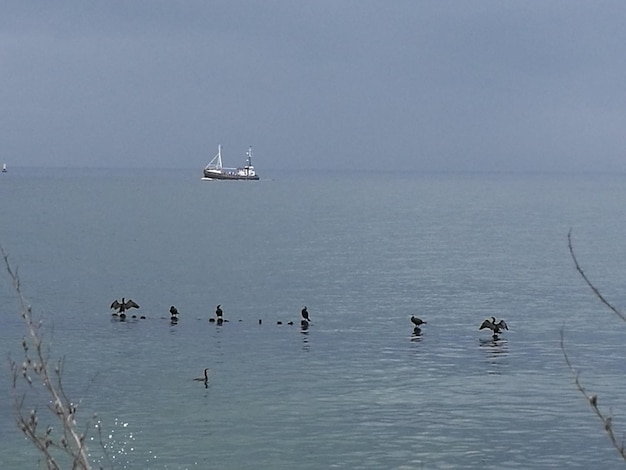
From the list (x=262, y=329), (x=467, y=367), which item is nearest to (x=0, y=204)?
(x=262, y=329)

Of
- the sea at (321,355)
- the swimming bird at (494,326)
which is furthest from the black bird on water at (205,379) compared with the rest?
the swimming bird at (494,326)

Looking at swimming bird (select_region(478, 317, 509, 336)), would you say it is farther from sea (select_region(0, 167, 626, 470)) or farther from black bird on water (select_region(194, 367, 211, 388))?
black bird on water (select_region(194, 367, 211, 388))

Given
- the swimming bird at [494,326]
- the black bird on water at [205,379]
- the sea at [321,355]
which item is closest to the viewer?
the sea at [321,355]

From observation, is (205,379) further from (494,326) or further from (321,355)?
(494,326)

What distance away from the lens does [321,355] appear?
37.9 m

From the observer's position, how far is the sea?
84.9 feet

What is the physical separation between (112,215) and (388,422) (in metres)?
116

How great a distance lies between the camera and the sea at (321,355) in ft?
84.9

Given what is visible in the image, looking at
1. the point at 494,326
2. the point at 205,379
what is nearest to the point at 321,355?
the point at 205,379

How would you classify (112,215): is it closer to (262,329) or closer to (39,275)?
(39,275)

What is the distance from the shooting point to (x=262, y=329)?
1729 inches

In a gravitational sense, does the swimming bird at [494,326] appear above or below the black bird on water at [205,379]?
above

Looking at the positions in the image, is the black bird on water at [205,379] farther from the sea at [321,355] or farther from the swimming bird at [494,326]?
the swimming bird at [494,326]

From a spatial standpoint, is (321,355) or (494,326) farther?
(494,326)
